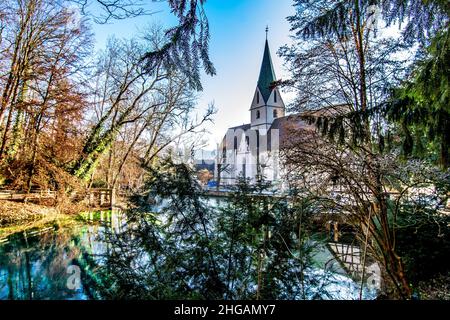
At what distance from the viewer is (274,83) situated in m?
3.61

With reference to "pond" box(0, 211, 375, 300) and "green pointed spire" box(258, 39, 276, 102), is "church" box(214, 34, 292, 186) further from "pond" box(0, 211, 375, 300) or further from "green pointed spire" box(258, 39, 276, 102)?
"pond" box(0, 211, 375, 300)

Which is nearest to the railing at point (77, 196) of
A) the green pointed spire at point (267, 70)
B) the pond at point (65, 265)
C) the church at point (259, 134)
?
the pond at point (65, 265)

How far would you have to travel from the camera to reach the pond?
256 cm

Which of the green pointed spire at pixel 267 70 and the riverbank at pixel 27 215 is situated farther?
the green pointed spire at pixel 267 70

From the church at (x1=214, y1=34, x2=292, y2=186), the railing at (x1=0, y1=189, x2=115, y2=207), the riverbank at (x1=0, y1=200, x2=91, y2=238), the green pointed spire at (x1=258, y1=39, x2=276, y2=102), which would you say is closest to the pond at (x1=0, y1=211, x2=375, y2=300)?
the riverbank at (x1=0, y1=200, x2=91, y2=238)

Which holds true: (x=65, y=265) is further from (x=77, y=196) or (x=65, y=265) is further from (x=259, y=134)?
(x=259, y=134)

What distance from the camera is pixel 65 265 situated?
385cm

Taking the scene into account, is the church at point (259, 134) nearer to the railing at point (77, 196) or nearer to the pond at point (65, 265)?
the pond at point (65, 265)

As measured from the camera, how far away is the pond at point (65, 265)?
256cm

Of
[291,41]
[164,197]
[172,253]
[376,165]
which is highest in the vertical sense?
[291,41]

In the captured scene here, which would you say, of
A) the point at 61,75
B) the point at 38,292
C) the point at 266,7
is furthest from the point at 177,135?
the point at 266,7

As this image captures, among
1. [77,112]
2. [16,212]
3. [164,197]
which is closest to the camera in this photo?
[164,197]

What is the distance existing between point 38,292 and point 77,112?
509 cm
